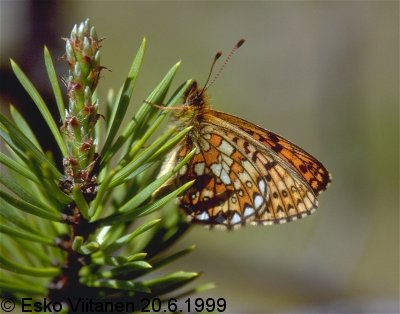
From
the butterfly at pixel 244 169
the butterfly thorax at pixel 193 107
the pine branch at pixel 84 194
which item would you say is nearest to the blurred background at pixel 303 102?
the butterfly at pixel 244 169

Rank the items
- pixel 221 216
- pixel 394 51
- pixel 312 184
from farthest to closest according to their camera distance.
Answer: pixel 394 51 → pixel 312 184 → pixel 221 216

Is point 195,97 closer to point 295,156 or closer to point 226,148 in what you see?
point 226,148

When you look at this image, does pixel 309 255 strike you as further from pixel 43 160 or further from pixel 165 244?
pixel 43 160

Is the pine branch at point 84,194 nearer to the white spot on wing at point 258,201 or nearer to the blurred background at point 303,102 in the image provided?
the white spot on wing at point 258,201

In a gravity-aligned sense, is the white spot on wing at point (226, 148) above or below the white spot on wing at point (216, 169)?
above

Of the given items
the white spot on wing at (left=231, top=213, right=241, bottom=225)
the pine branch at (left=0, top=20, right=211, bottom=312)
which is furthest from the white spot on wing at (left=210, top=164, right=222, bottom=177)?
the pine branch at (left=0, top=20, right=211, bottom=312)

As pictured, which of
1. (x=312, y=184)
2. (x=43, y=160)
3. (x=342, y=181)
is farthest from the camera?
(x=342, y=181)

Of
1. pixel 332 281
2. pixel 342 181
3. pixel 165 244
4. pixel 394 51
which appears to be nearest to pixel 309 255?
pixel 332 281
